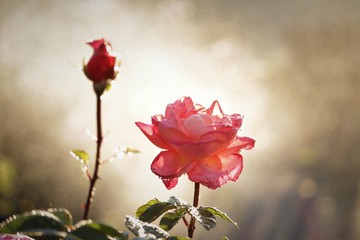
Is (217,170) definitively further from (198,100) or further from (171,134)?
(198,100)

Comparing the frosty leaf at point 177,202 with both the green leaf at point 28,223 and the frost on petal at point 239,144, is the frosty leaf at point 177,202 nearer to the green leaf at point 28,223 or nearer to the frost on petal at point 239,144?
the frost on petal at point 239,144

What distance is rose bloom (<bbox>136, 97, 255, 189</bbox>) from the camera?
0.48m

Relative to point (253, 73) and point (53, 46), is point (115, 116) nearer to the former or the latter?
point (53, 46)

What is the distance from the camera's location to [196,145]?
18.9 inches

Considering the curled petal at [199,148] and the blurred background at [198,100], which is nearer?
the curled petal at [199,148]

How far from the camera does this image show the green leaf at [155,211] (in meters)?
0.46

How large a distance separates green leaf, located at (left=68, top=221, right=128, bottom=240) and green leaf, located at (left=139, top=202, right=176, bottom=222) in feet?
0.43

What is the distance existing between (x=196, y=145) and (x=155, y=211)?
6 centimetres

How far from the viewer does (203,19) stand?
4.02 meters

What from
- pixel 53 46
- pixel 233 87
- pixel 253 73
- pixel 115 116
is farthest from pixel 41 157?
pixel 253 73

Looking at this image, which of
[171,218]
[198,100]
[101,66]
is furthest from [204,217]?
[198,100]

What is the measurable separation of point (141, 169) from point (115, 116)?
0.82 feet

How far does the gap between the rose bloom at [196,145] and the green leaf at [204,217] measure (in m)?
0.02

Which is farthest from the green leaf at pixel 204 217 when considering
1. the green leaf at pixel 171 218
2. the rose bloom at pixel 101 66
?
the rose bloom at pixel 101 66
